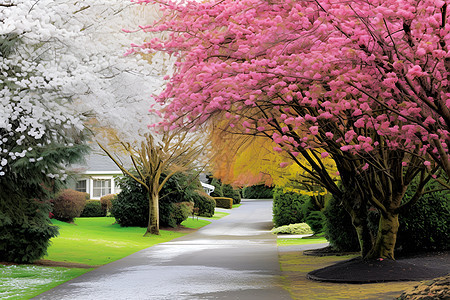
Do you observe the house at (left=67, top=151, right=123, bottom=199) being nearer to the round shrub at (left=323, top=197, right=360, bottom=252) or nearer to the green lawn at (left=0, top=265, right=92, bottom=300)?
the round shrub at (left=323, top=197, right=360, bottom=252)

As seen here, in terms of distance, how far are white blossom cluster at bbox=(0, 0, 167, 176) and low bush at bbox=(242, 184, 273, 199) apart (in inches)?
3441

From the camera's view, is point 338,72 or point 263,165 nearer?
point 338,72

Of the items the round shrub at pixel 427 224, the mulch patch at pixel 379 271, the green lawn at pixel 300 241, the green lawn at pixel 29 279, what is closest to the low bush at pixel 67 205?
the green lawn at pixel 300 241

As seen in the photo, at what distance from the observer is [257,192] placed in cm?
10619

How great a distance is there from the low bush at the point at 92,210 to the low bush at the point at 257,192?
201 ft

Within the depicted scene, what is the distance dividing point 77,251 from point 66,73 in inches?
362

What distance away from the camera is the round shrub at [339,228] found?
18047 mm

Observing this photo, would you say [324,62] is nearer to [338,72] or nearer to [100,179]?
[338,72]

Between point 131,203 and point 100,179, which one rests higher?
point 100,179

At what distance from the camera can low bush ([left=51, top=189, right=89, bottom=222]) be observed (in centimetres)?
3475

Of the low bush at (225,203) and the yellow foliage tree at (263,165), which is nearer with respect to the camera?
the yellow foliage tree at (263,165)

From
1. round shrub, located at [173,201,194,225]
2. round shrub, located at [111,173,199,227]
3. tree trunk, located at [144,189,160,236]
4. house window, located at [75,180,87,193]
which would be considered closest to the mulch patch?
tree trunk, located at [144,189,160,236]

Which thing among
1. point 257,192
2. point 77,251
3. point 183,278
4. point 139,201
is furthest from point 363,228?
point 257,192

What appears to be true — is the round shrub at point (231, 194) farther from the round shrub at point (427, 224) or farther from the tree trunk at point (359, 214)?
the tree trunk at point (359, 214)
